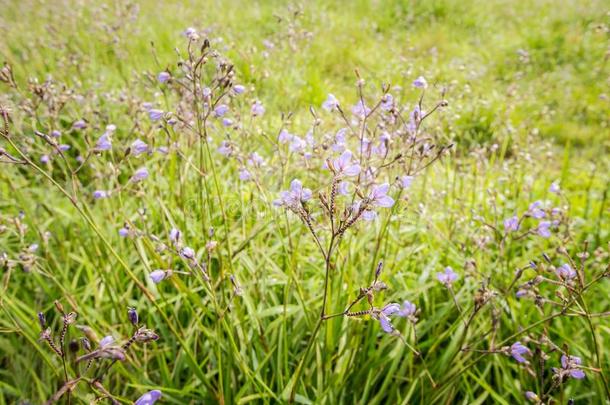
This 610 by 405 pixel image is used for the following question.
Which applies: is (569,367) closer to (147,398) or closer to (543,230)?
(543,230)

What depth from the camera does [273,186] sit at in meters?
2.89

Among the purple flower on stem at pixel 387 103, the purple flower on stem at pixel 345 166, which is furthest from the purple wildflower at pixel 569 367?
the purple flower on stem at pixel 387 103

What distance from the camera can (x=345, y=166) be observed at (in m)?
1.29

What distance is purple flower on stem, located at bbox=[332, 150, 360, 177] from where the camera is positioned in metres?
1.28

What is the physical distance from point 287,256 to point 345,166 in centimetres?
73

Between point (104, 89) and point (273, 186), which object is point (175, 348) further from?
point (104, 89)

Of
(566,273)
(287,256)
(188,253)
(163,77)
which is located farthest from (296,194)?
(566,273)

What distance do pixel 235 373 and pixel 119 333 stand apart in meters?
0.69

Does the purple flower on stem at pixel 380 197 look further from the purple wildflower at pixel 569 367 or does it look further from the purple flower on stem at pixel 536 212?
the purple flower on stem at pixel 536 212

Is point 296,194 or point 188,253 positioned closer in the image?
point 296,194

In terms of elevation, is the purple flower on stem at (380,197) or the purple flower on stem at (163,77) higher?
the purple flower on stem at (163,77)

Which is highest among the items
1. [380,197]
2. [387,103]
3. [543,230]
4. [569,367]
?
[387,103]

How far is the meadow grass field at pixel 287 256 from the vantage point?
1.62 metres

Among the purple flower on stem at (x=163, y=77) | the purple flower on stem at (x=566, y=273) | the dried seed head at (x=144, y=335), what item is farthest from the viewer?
the purple flower on stem at (x=163, y=77)
